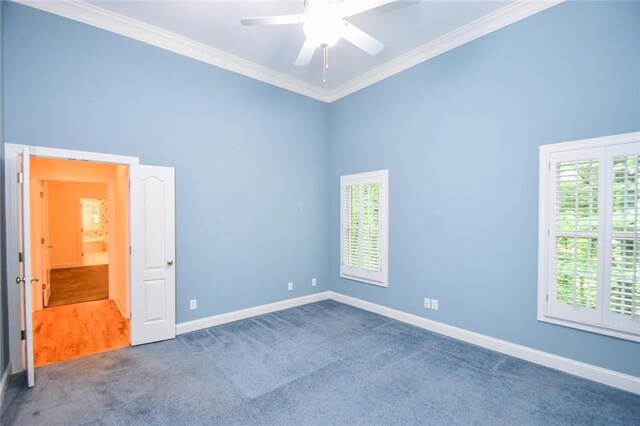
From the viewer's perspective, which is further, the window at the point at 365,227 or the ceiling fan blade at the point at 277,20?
the window at the point at 365,227

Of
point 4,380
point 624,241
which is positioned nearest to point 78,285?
point 4,380

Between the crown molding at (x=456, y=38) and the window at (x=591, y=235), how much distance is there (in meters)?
1.41

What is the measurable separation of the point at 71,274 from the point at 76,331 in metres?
5.29

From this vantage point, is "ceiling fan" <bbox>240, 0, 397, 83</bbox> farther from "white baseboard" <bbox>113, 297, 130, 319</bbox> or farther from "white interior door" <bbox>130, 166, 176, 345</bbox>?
"white baseboard" <bbox>113, 297, 130, 319</bbox>

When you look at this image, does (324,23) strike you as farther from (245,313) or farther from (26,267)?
(245,313)

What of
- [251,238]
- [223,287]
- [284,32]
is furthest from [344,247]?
[284,32]

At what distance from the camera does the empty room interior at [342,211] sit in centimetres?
242

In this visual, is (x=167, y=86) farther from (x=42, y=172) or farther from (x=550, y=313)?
(x=550, y=313)

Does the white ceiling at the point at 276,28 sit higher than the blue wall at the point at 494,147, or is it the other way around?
the white ceiling at the point at 276,28

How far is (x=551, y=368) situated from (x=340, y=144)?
13.2 feet

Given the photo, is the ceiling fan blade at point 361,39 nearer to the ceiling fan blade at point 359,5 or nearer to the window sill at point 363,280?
the ceiling fan blade at point 359,5

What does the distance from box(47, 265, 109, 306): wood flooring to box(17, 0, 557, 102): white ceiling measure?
4.74 m

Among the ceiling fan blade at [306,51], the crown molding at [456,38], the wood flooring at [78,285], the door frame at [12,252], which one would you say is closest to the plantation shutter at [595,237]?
the crown molding at [456,38]

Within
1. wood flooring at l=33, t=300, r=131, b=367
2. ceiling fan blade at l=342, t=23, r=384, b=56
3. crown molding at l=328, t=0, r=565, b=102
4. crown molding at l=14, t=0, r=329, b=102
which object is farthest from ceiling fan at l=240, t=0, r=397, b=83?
wood flooring at l=33, t=300, r=131, b=367
